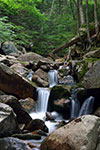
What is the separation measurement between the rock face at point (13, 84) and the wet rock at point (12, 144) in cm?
411

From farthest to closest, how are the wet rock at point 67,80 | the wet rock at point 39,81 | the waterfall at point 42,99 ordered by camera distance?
the wet rock at point 67,80 < the wet rock at point 39,81 < the waterfall at point 42,99

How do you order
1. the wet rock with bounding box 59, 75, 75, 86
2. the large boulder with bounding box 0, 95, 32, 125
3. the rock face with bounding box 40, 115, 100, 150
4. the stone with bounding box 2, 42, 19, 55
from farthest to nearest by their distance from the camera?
the stone with bounding box 2, 42, 19, 55 < the wet rock with bounding box 59, 75, 75, 86 < the large boulder with bounding box 0, 95, 32, 125 < the rock face with bounding box 40, 115, 100, 150

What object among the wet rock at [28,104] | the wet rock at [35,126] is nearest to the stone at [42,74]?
the wet rock at [28,104]

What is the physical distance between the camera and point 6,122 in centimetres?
514

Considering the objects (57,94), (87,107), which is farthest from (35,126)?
(87,107)

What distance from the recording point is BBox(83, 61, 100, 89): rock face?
27.1 ft

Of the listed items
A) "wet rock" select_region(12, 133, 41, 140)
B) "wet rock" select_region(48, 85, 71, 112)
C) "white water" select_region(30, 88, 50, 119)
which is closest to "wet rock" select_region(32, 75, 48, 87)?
"white water" select_region(30, 88, 50, 119)

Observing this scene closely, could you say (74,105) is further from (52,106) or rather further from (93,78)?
(93,78)

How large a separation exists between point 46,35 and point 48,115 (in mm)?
14708

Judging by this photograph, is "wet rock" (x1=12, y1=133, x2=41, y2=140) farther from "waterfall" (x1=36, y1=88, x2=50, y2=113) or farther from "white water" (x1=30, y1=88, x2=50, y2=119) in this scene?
"waterfall" (x1=36, y1=88, x2=50, y2=113)

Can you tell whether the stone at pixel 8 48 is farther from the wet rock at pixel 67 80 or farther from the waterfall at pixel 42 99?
the waterfall at pixel 42 99

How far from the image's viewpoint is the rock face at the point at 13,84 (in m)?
8.61

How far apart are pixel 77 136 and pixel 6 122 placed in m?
2.25

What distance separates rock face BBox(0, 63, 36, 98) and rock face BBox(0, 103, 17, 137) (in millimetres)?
3145
